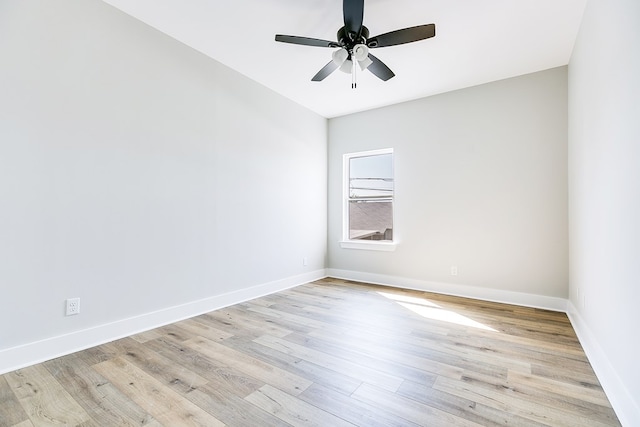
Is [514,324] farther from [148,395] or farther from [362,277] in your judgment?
[148,395]

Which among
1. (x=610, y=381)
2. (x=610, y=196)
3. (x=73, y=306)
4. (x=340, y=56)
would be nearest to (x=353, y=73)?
(x=340, y=56)

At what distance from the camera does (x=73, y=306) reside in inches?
83.7

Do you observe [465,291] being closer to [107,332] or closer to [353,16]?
[353,16]

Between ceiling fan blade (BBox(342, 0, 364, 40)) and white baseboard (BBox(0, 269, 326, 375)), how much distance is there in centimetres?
285

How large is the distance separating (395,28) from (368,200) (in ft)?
8.35

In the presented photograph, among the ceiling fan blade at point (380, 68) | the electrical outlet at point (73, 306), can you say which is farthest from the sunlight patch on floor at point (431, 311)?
the electrical outlet at point (73, 306)

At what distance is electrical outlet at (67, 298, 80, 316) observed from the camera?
6.91ft

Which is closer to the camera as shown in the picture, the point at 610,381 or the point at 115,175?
the point at 610,381

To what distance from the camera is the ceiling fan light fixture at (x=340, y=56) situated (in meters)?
2.38

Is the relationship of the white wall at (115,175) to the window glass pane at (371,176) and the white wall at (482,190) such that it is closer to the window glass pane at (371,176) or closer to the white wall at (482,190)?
the window glass pane at (371,176)

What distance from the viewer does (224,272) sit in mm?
3229

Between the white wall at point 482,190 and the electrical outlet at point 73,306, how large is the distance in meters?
3.44

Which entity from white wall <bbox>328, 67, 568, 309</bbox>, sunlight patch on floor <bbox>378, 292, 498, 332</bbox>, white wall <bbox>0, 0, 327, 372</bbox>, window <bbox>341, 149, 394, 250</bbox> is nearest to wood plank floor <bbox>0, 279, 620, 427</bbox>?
sunlight patch on floor <bbox>378, 292, 498, 332</bbox>

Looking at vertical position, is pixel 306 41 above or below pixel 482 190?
above
